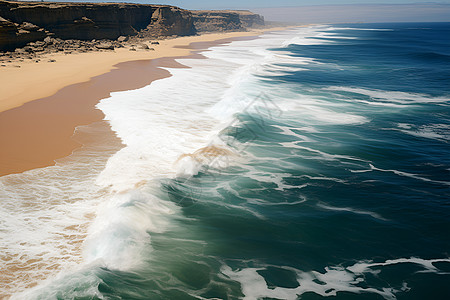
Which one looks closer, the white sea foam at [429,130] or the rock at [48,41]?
the white sea foam at [429,130]

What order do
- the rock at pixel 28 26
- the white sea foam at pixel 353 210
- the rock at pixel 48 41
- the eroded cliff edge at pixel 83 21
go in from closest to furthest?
the white sea foam at pixel 353 210
the eroded cliff edge at pixel 83 21
the rock at pixel 28 26
the rock at pixel 48 41

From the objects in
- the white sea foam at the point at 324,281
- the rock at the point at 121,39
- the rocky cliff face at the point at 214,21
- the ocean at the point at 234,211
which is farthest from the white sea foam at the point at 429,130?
the rocky cliff face at the point at 214,21

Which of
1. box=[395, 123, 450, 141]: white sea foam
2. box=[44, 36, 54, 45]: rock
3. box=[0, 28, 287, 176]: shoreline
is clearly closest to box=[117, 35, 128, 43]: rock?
box=[44, 36, 54, 45]: rock

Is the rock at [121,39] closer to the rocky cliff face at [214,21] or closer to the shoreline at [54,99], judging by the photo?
the shoreline at [54,99]

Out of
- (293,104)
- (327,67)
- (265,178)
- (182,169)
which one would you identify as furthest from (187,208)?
(327,67)

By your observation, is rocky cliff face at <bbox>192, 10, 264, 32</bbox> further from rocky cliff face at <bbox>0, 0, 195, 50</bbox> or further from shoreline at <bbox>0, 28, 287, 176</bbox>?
shoreline at <bbox>0, 28, 287, 176</bbox>

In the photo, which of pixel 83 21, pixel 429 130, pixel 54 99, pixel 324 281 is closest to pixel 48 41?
pixel 83 21

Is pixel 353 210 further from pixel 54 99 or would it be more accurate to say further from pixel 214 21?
pixel 214 21
